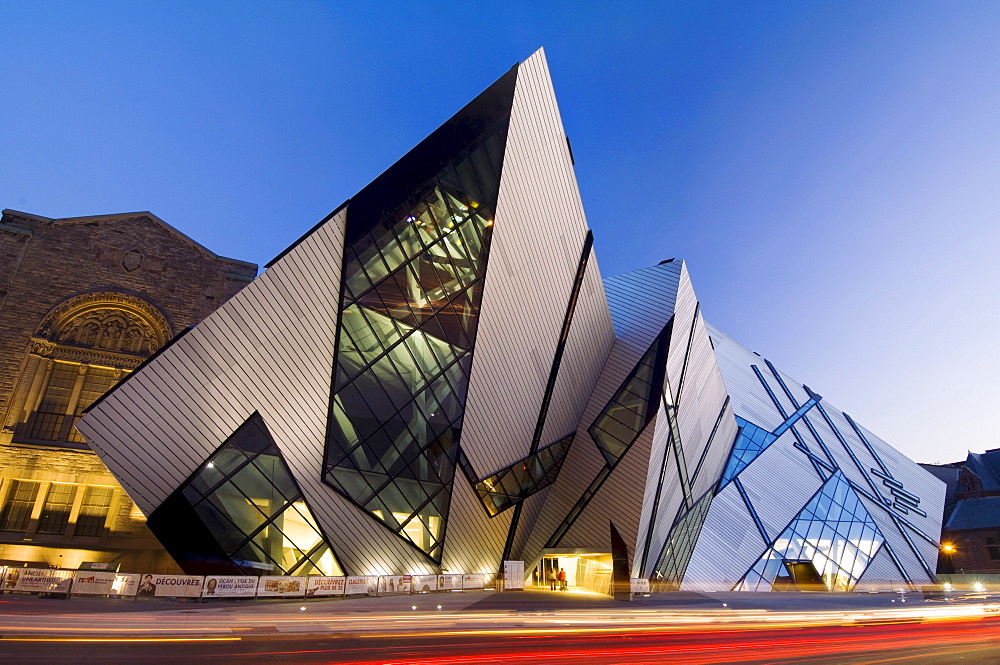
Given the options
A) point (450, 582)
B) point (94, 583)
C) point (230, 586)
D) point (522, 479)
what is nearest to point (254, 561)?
point (230, 586)

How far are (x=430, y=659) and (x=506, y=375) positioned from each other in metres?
17.1

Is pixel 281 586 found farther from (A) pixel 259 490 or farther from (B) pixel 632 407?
(B) pixel 632 407

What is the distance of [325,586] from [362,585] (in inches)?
58.6

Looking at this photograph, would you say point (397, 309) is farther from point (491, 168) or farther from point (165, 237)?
point (165, 237)

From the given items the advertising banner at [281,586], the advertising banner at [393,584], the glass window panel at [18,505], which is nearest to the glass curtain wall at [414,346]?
the advertising banner at [393,584]

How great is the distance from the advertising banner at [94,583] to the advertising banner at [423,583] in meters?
9.30

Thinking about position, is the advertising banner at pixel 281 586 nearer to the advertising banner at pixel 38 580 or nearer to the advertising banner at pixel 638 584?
the advertising banner at pixel 38 580

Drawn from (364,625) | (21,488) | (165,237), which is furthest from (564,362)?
(21,488)

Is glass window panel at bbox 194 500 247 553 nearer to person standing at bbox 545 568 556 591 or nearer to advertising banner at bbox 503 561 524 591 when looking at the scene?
advertising banner at bbox 503 561 524 591

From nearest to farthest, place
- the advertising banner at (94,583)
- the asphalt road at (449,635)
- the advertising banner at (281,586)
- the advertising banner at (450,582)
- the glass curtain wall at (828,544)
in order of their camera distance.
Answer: the asphalt road at (449,635) → the advertising banner at (94,583) → the advertising banner at (281,586) → the advertising banner at (450,582) → the glass curtain wall at (828,544)

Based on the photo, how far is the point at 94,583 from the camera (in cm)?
1512

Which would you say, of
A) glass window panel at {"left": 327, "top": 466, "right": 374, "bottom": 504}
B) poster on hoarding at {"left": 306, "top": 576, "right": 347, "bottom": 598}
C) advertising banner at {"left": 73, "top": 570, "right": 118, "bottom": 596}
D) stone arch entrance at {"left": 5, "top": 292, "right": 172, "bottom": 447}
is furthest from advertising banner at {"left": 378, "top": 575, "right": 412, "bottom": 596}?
stone arch entrance at {"left": 5, "top": 292, "right": 172, "bottom": 447}

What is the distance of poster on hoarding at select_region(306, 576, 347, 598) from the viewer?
17.0 meters

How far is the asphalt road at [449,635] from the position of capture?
7.37 metres
